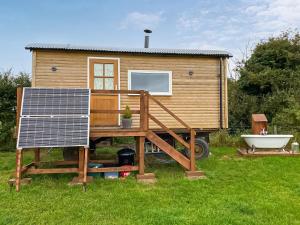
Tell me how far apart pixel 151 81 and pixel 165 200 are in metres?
4.16

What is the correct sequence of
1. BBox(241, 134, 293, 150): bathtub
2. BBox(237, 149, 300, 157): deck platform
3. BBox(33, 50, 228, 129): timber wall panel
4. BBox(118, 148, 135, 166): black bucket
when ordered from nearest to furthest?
BBox(118, 148, 135, 166): black bucket, BBox(33, 50, 228, 129): timber wall panel, BBox(237, 149, 300, 157): deck platform, BBox(241, 134, 293, 150): bathtub

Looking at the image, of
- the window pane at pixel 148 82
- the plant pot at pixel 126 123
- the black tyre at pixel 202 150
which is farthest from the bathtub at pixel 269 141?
the plant pot at pixel 126 123

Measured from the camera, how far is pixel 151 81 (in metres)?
8.03

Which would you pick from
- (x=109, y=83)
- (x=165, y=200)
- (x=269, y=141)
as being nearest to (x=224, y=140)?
(x=269, y=141)

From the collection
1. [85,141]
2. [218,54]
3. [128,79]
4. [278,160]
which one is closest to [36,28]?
[128,79]

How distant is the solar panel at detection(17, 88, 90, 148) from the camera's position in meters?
5.32

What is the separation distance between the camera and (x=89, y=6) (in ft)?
40.9

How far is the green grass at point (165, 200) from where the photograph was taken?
3.79 metres

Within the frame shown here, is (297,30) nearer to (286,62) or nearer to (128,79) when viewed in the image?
(286,62)

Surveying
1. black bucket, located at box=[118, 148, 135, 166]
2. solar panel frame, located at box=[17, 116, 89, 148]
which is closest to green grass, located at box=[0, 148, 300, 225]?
black bucket, located at box=[118, 148, 135, 166]

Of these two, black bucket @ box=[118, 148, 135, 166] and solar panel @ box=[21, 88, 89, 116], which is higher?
solar panel @ box=[21, 88, 89, 116]

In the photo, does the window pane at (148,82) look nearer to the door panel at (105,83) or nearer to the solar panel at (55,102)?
the door panel at (105,83)

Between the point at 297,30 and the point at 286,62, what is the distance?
81.2 inches

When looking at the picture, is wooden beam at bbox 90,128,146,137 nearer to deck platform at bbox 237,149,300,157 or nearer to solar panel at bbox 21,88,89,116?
solar panel at bbox 21,88,89,116
